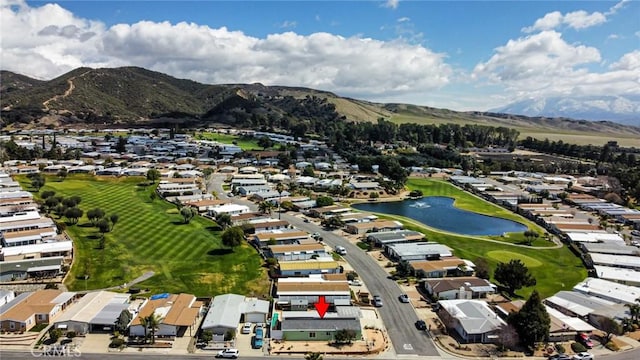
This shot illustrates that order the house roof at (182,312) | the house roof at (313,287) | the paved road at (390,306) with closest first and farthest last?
the paved road at (390,306) → the house roof at (182,312) → the house roof at (313,287)

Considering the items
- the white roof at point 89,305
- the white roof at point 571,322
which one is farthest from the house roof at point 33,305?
the white roof at point 571,322

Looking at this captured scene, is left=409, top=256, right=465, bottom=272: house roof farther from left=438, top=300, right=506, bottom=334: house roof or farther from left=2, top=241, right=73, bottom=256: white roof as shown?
left=2, top=241, right=73, bottom=256: white roof

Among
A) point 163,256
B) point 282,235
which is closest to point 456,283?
point 282,235

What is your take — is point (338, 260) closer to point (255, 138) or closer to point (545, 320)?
point (545, 320)

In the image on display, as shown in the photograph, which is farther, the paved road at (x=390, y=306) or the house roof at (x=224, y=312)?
the house roof at (x=224, y=312)

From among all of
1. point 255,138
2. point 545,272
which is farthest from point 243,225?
point 255,138

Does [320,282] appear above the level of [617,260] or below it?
below

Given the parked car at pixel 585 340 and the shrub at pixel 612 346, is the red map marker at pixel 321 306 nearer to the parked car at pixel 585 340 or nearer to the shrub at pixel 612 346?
the parked car at pixel 585 340

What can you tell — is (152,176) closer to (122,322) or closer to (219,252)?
(219,252)
